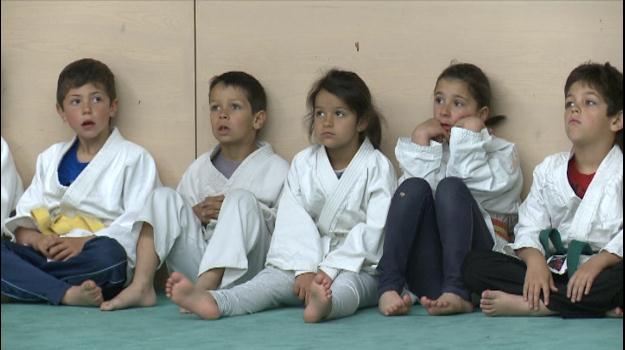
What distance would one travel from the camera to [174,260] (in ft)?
14.1

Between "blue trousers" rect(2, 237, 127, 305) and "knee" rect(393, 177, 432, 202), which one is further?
"blue trousers" rect(2, 237, 127, 305)

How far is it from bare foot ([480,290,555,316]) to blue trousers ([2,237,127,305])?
4.46ft

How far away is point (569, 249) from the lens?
377 cm

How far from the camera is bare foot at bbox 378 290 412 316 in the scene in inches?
146

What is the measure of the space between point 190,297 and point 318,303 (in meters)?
0.41

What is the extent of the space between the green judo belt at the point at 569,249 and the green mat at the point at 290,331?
22 centimetres

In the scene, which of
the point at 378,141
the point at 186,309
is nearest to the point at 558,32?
the point at 378,141

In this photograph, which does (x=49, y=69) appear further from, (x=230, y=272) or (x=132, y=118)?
(x=230, y=272)

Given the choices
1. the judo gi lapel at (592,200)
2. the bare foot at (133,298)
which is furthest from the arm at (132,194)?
the judo gi lapel at (592,200)

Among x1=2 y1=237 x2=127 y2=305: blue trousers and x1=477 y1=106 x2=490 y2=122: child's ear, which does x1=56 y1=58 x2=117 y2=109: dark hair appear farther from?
x1=477 y1=106 x2=490 y2=122: child's ear

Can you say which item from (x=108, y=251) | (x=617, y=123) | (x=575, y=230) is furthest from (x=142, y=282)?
(x=617, y=123)

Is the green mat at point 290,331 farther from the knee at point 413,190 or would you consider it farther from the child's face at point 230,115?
the child's face at point 230,115

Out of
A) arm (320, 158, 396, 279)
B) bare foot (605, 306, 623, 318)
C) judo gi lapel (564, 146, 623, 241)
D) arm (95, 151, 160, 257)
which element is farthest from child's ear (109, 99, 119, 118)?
bare foot (605, 306, 623, 318)

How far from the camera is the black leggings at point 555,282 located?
361 centimetres
